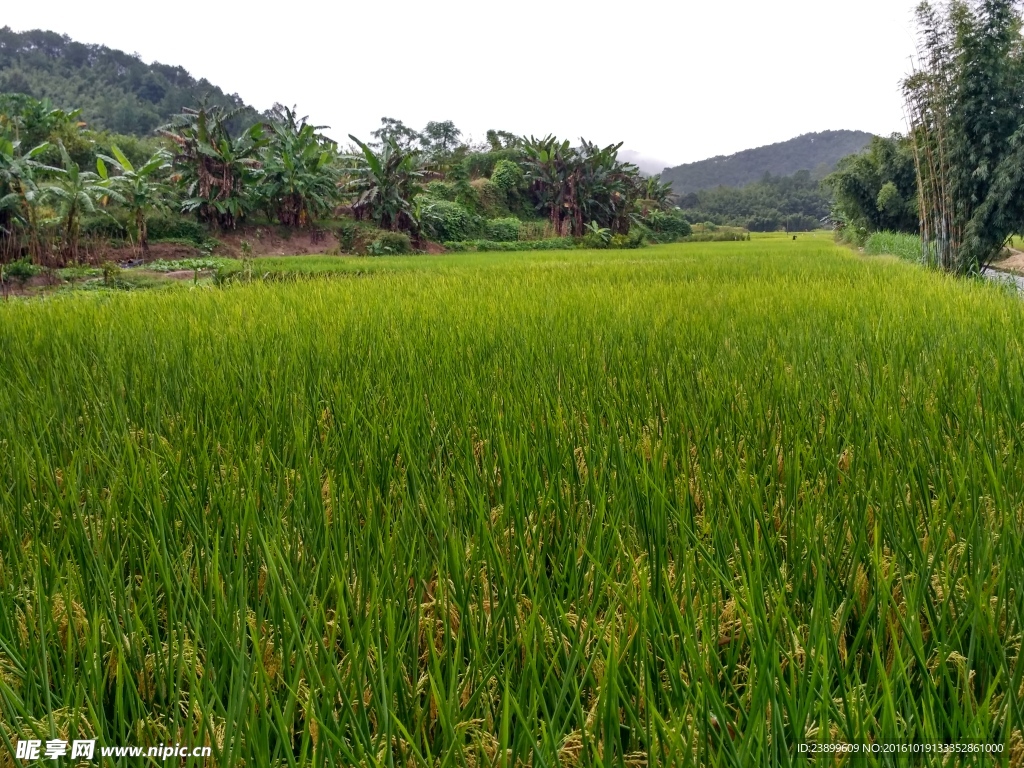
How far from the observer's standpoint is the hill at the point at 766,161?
300 ft

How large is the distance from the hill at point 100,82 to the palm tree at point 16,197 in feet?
93.1

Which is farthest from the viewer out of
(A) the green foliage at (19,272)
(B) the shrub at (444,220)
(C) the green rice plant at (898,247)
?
(B) the shrub at (444,220)

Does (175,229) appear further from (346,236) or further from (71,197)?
(71,197)

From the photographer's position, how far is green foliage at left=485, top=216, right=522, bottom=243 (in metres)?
19.6

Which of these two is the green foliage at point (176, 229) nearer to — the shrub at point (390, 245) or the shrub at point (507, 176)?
the shrub at point (390, 245)

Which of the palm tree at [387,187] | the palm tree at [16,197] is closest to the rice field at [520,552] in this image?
the palm tree at [16,197]

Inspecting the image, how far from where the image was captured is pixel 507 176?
2266cm

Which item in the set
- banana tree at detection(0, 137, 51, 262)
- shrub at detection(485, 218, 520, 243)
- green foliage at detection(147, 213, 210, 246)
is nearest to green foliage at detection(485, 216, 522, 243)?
shrub at detection(485, 218, 520, 243)

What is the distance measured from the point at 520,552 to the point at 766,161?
109 metres

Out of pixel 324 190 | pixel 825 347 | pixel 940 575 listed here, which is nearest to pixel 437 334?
pixel 825 347

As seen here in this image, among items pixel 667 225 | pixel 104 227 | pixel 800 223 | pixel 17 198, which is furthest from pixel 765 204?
pixel 17 198

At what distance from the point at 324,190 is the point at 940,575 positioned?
15400mm

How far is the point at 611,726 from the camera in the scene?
0.55 meters

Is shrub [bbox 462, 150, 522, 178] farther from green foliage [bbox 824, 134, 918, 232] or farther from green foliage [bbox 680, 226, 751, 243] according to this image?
green foliage [bbox 824, 134, 918, 232]
